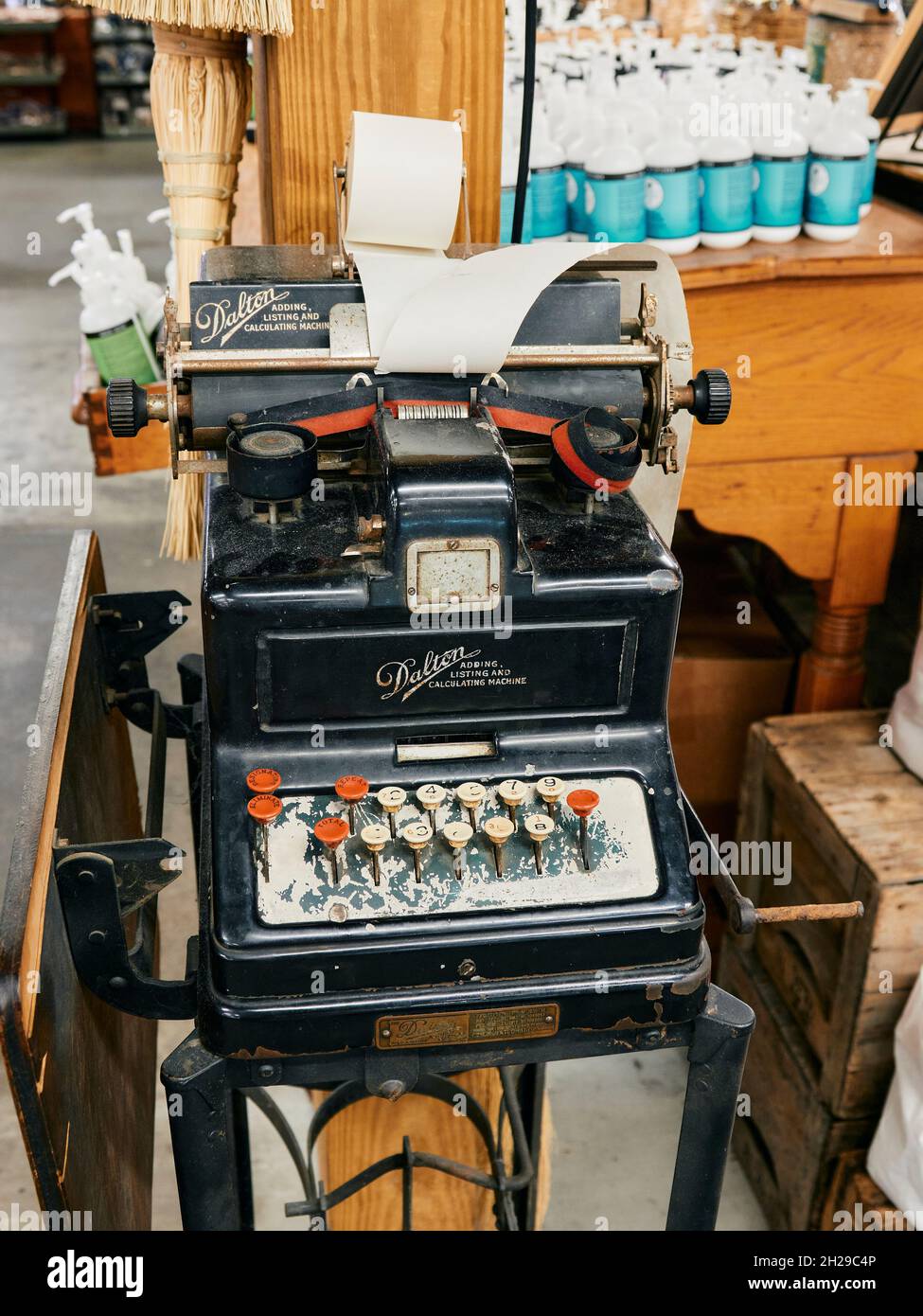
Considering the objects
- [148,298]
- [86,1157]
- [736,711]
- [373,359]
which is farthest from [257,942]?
[148,298]

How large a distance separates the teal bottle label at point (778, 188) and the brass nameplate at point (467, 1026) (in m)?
1.54

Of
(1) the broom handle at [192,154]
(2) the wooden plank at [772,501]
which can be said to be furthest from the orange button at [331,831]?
(2) the wooden plank at [772,501]

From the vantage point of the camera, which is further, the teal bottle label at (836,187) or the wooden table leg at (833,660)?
the wooden table leg at (833,660)

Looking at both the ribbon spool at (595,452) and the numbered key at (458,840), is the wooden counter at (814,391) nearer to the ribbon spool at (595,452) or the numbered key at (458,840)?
the ribbon spool at (595,452)

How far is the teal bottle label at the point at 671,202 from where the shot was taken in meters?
2.05

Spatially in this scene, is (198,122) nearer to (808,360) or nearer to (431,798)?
(431,798)

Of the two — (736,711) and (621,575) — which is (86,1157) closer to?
(621,575)

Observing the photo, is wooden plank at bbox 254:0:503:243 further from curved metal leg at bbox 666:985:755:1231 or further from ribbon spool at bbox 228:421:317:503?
curved metal leg at bbox 666:985:755:1231

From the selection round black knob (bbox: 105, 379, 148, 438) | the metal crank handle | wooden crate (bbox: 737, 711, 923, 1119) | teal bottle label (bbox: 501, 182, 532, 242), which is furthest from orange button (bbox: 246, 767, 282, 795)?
teal bottle label (bbox: 501, 182, 532, 242)

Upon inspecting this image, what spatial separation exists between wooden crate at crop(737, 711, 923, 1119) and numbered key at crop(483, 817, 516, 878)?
953 millimetres

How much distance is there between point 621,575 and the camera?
1104 mm

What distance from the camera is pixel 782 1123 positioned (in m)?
2.16

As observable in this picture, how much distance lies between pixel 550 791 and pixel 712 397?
43 cm

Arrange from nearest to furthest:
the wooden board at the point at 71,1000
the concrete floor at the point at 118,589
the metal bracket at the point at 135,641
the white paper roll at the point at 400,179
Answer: the wooden board at the point at 71,1000
the white paper roll at the point at 400,179
the metal bracket at the point at 135,641
the concrete floor at the point at 118,589
